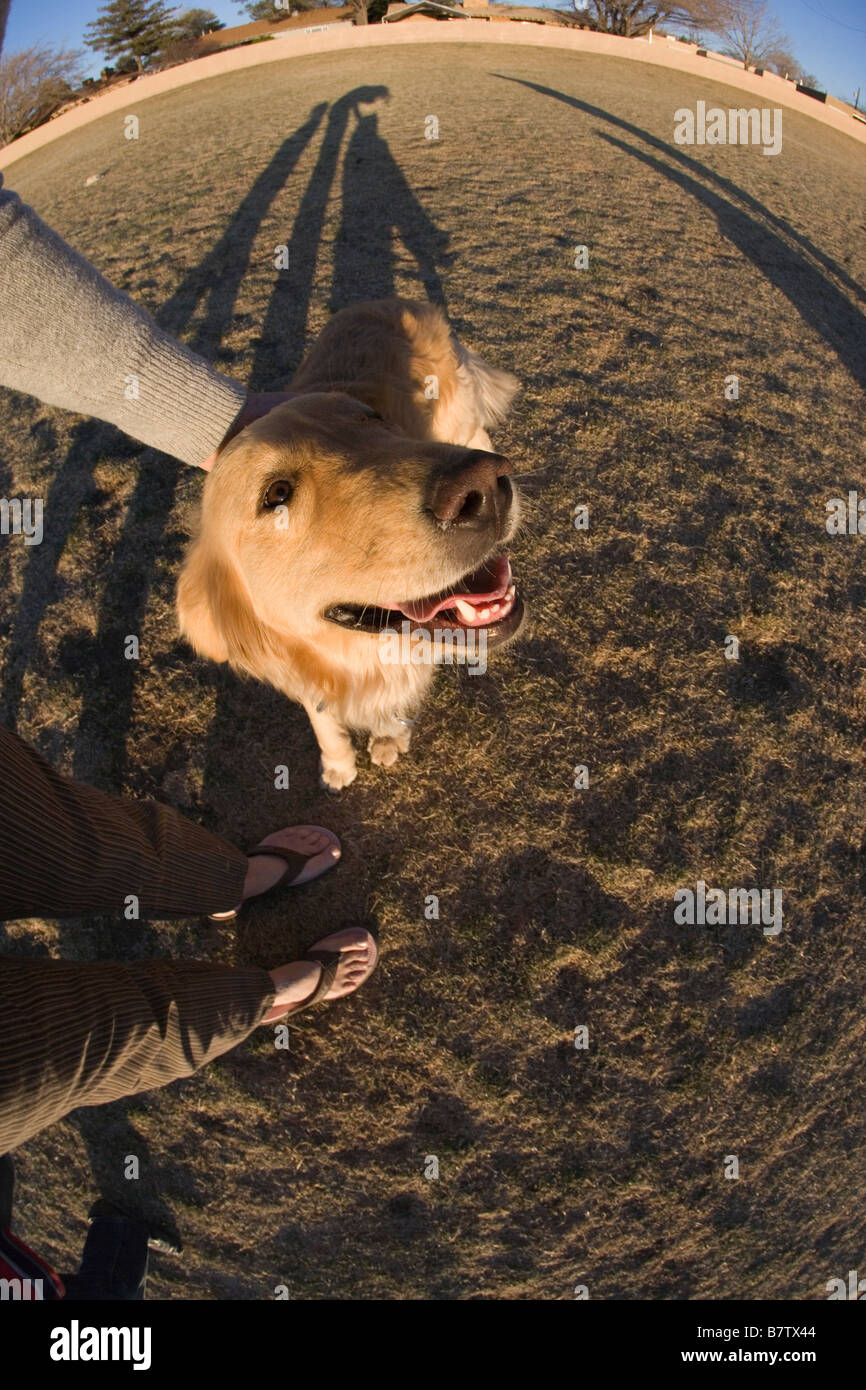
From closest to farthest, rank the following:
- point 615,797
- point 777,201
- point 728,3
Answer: point 615,797
point 777,201
point 728,3

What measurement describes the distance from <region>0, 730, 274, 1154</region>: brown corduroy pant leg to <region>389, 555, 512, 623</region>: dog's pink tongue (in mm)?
1168

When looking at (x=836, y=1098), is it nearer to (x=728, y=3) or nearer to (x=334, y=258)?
(x=334, y=258)

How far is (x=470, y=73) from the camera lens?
1149cm

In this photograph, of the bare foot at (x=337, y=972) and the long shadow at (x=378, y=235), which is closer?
the bare foot at (x=337, y=972)

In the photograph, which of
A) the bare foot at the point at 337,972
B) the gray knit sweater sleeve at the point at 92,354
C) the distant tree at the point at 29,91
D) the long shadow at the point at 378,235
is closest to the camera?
the gray knit sweater sleeve at the point at 92,354

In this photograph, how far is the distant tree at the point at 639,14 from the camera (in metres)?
21.2

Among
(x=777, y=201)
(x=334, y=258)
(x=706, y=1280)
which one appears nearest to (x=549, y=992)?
(x=706, y=1280)

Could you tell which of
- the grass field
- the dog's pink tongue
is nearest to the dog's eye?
the dog's pink tongue

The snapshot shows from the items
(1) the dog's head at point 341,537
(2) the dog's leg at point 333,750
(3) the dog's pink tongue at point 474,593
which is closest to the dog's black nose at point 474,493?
(1) the dog's head at point 341,537

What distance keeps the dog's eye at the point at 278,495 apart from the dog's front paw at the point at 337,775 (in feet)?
5.00

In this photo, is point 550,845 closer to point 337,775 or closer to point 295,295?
point 337,775

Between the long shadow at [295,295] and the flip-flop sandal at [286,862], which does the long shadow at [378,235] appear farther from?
the flip-flop sandal at [286,862]

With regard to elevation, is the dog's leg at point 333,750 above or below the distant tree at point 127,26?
below

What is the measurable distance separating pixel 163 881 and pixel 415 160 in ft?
27.8
